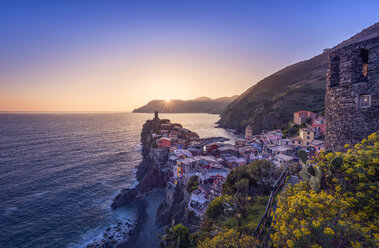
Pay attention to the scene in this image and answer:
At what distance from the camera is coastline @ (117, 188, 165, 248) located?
22812 millimetres

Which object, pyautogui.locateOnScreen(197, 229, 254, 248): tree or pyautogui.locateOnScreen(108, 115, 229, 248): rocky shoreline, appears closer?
pyautogui.locateOnScreen(197, 229, 254, 248): tree

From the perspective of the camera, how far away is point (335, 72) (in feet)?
22.6

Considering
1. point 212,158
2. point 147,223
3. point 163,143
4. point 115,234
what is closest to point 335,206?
point 147,223

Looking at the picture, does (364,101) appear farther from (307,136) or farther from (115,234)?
(307,136)

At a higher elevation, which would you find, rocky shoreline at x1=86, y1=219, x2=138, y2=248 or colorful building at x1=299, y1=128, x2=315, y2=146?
colorful building at x1=299, y1=128, x2=315, y2=146

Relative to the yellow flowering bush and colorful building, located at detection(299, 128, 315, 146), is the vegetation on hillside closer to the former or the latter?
the yellow flowering bush

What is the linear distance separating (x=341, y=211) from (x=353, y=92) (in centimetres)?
429

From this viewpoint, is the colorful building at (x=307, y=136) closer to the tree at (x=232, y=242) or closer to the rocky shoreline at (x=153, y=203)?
the rocky shoreline at (x=153, y=203)

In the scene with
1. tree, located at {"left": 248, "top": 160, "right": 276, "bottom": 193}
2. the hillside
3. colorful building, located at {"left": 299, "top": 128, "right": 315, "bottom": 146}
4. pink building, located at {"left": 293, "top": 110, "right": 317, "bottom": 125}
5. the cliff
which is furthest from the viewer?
the hillside

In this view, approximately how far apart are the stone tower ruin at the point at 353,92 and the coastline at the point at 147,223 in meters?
23.2

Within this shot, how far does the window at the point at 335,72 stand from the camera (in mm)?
6820

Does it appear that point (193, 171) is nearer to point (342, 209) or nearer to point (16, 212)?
point (342, 209)

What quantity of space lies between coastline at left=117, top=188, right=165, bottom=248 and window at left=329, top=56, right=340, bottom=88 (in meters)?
24.0

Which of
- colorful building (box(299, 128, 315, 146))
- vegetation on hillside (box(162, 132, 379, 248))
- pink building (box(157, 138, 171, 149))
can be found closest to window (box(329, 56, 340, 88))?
vegetation on hillside (box(162, 132, 379, 248))
